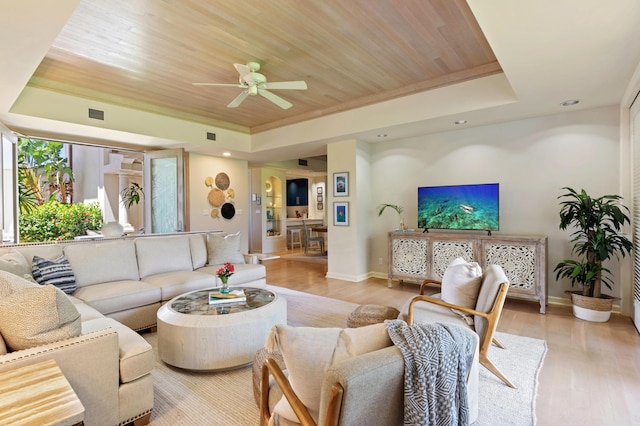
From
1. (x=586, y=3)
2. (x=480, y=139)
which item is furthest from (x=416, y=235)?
(x=586, y=3)

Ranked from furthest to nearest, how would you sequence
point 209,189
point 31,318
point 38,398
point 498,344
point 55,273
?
point 209,189, point 55,273, point 498,344, point 31,318, point 38,398

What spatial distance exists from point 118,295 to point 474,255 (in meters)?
4.35

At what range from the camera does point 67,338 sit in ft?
5.59

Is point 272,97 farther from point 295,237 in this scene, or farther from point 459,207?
point 295,237

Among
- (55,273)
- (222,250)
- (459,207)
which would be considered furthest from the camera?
(459,207)

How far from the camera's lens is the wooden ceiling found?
2674mm

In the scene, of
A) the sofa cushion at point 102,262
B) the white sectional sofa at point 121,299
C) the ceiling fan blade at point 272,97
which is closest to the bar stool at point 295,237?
the white sectional sofa at point 121,299

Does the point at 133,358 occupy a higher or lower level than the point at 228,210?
lower

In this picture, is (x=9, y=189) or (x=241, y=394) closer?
(x=241, y=394)

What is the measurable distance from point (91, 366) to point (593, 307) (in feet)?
15.4

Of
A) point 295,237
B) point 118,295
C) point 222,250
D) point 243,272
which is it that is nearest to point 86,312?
point 118,295

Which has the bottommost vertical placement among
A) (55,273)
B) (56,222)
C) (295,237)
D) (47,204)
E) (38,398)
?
(295,237)

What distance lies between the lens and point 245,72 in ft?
10.8

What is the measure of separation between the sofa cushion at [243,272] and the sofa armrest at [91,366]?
90.4 inches
